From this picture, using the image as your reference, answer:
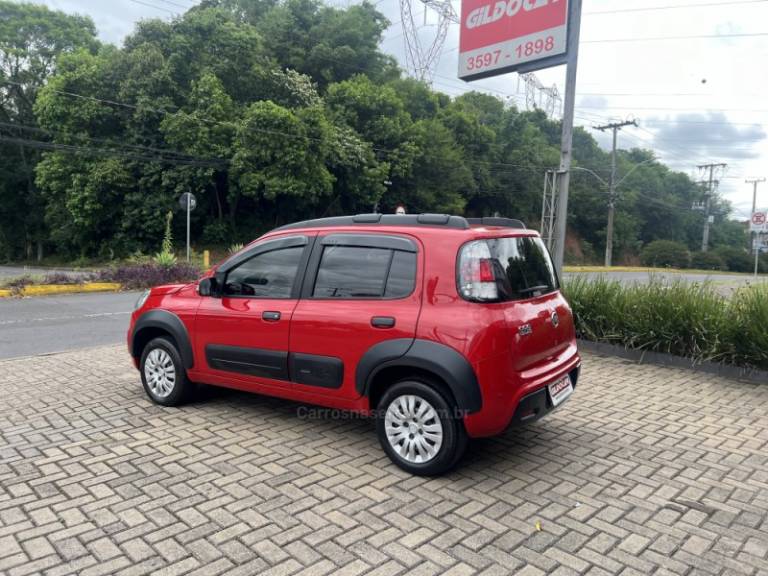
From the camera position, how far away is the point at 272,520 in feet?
10.7

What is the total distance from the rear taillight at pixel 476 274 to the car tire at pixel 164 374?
9.44 feet

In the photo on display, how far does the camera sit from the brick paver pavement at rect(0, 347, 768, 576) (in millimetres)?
2924

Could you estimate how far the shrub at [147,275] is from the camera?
16891 mm

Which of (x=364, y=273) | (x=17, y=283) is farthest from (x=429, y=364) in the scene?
(x=17, y=283)

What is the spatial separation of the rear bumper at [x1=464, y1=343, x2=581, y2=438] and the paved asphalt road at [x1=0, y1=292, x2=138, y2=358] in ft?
22.3

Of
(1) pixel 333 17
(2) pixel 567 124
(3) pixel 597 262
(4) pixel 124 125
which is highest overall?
(1) pixel 333 17

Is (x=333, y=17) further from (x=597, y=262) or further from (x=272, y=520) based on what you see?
(x=272, y=520)

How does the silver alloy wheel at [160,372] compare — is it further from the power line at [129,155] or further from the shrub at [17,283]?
the power line at [129,155]

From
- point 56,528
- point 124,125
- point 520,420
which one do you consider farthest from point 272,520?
point 124,125

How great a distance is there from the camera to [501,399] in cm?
359

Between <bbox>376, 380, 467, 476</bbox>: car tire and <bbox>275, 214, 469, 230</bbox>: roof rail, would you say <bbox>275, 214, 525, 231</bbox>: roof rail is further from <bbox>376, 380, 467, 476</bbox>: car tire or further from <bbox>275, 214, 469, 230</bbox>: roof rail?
<bbox>376, 380, 467, 476</bbox>: car tire

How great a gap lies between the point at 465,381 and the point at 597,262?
59.8 m

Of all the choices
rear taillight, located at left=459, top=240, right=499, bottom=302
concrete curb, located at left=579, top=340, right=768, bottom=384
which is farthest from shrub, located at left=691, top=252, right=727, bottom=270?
rear taillight, located at left=459, top=240, right=499, bottom=302

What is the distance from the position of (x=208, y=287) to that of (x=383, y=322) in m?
1.89
